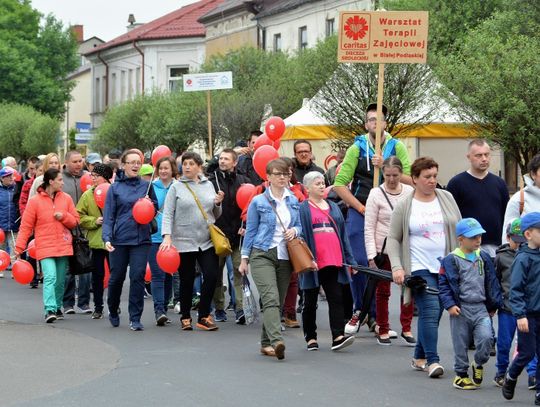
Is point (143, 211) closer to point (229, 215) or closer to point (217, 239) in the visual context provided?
point (217, 239)

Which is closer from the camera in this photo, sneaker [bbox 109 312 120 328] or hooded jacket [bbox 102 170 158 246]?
hooded jacket [bbox 102 170 158 246]

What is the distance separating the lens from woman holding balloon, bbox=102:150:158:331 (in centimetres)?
1337

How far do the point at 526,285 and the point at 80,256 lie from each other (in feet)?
21.7

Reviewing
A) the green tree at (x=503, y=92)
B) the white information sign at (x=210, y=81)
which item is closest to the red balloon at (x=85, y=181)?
the white information sign at (x=210, y=81)

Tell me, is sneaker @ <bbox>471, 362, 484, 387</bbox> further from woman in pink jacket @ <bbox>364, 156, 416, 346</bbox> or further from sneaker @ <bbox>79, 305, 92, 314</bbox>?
sneaker @ <bbox>79, 305, 92, 314</bbox>

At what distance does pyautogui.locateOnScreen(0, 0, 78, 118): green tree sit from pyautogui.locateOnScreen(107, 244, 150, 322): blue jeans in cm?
6741

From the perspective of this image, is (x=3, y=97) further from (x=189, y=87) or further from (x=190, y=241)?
(x=190, y=241)

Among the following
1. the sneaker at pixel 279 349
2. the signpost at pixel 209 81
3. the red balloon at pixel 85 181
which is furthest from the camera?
the signpost at pixel 209 81

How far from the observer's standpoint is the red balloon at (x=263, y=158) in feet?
45.1

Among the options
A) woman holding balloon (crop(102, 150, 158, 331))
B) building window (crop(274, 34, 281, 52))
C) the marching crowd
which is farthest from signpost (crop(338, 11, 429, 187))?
building window (crop(274, 34, 281, 52))

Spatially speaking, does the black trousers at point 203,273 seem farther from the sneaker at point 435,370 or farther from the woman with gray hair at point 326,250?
the sneaker at point 435,370

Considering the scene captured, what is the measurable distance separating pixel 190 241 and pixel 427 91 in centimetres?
1594

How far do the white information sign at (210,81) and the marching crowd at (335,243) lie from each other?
5.09 m

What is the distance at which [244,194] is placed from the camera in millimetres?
13578
